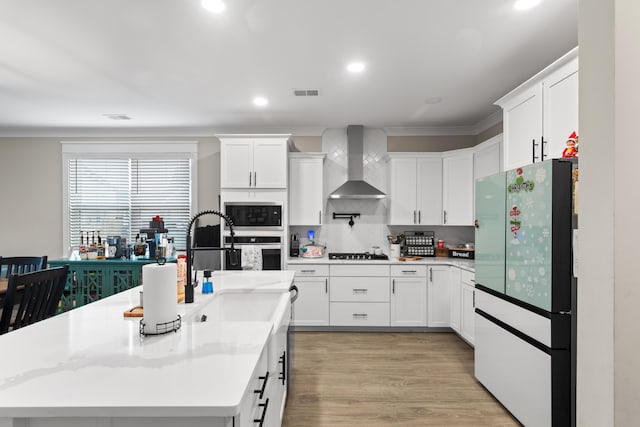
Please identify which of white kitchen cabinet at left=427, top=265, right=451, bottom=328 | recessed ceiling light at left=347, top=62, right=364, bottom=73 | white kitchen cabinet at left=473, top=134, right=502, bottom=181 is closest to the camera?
recessed ceiling light at left=347, top=62, right=364, bottom=73

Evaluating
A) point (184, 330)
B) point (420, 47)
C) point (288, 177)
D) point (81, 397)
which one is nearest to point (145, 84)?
point (288, 177)

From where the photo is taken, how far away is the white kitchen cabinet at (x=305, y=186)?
4402mm

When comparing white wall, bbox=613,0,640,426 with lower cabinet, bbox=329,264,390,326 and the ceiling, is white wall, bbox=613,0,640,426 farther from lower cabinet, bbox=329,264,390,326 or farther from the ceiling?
lower cabinet, bbox=329,264,390,326

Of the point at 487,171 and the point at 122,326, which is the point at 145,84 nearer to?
the point at 122,326

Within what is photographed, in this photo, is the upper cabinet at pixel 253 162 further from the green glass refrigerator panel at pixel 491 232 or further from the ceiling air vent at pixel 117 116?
the green glass refrigerator panel at pixel 491 232

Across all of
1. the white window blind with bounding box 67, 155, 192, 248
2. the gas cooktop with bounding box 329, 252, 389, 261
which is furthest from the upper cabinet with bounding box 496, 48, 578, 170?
the white window blind with bounding box 67, 155, 192, 248

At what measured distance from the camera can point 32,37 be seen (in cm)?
234

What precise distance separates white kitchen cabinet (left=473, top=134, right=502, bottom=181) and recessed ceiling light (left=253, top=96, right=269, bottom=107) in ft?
8.13

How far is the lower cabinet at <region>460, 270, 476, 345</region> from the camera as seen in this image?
346 cm

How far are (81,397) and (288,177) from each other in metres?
3.70

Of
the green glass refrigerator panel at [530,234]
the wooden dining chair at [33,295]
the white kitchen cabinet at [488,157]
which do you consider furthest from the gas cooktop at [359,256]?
the wooden dining chair at [33,295]

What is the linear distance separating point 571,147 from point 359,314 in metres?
2.82

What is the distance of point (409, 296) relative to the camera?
407 centimetres

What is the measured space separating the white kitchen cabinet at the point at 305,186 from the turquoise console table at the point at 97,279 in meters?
1.90
